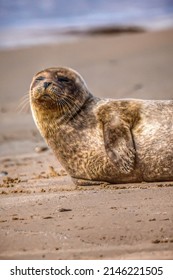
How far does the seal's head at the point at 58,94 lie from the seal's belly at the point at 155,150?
57 centimetres

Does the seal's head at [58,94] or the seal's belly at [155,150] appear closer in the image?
the seal's belly at [155,150]

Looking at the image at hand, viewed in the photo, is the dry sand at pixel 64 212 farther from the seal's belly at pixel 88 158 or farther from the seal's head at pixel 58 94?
the seal's head at pixel 58 94

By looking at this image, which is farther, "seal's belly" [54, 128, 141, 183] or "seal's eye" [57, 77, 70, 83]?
"seal's eye" [57, 77, 70, 83]

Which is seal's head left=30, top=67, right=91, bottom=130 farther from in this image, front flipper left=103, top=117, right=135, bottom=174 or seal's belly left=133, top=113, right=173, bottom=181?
seal's belly left=133, top=113, right=173, bottom=181

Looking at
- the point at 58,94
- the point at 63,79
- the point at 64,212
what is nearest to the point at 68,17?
the point at 63,79

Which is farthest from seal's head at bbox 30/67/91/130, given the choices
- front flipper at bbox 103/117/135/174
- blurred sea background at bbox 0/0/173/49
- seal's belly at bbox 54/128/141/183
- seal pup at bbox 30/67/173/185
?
blurred sea background at bbox 0/0/173/49

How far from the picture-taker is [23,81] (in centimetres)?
1440

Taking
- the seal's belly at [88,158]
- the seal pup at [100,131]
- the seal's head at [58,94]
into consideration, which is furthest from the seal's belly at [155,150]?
the seal's head at [58,94]

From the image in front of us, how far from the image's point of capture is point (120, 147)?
7250 millimetres

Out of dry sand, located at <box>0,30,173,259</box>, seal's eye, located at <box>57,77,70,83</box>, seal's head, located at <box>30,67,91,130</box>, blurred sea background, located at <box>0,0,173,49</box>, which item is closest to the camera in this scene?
dry sand, located at <box>0,30,173,259</box>

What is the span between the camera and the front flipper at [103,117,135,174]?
23.8ft

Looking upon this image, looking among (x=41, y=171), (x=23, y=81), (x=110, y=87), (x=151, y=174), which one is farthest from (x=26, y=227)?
(x=23, y=81)

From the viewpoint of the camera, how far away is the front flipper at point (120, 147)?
725 centimetres

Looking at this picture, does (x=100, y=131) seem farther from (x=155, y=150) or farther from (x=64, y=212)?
(x=64, y=212)
